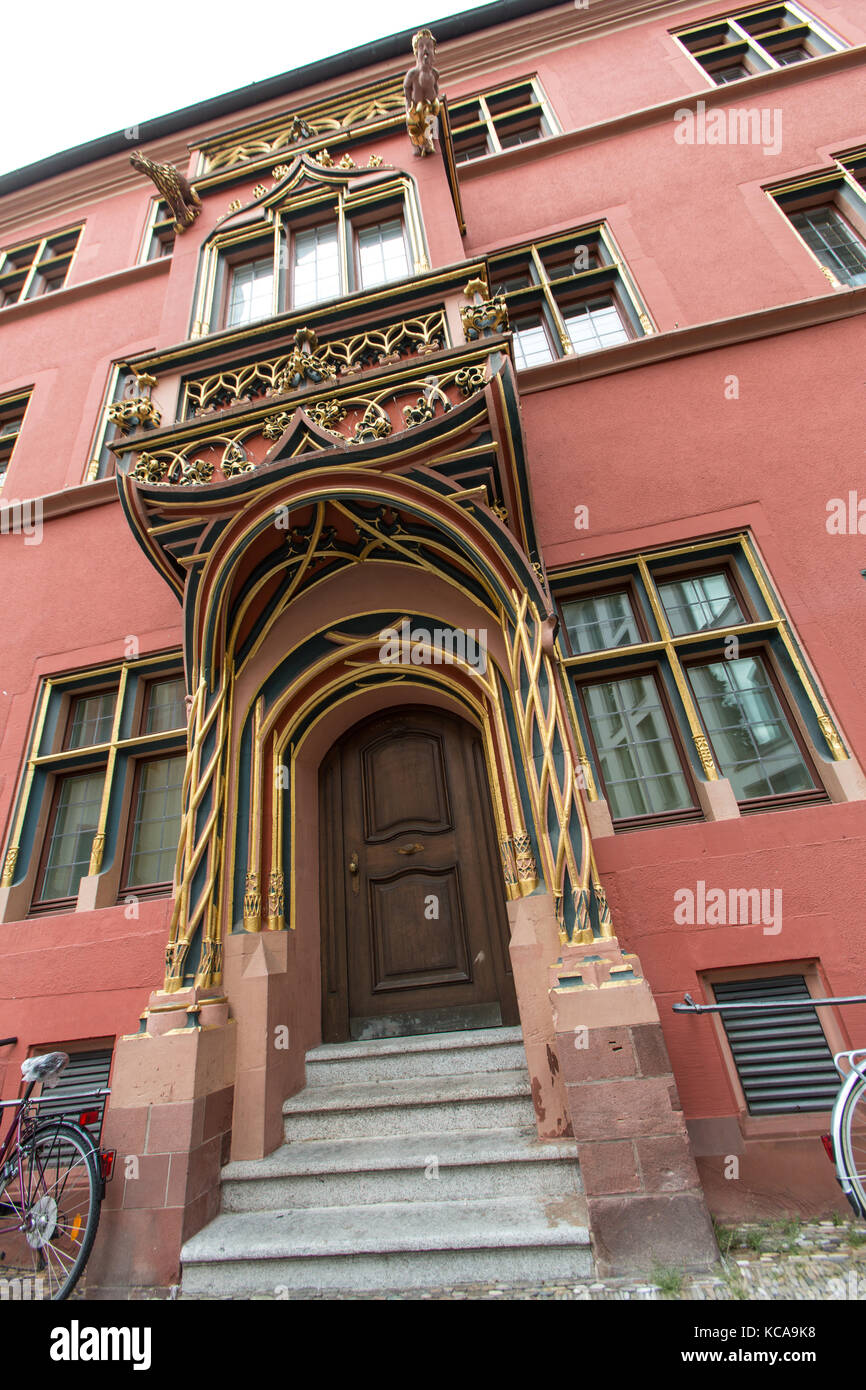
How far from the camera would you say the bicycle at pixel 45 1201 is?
357 cm

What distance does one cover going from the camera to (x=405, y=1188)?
3.60m

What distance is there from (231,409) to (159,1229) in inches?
207

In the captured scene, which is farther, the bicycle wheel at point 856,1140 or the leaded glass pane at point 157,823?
the leaded glass pane at point 157,823

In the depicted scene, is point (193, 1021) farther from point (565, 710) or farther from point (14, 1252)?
point (565, 710)

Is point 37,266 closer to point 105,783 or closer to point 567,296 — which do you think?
point 567,296

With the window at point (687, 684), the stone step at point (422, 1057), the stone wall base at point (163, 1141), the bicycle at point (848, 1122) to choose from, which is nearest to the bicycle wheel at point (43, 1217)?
the stone wall base at point (163, 1141)

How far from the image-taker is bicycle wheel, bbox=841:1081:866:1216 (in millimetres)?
2852

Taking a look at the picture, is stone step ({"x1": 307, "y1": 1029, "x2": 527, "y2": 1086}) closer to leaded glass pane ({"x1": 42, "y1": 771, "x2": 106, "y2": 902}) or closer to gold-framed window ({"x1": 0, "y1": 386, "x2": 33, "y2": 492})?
leaded glass pane ({"x1": 42, "y1": 771, "x2": 106, "y2": 902})

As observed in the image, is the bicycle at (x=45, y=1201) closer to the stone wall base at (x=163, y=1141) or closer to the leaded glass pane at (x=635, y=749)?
the stone wall base at (x=163, y=1141)

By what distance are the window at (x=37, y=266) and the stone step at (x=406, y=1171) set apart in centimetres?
1278

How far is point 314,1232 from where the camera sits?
3.38 meters

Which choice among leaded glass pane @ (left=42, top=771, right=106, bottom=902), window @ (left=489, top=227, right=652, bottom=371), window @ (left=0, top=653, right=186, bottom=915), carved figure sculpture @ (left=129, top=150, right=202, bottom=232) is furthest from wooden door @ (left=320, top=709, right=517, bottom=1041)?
carved figure sculpture @ (left=129, top=150, right=202, bottom=232)

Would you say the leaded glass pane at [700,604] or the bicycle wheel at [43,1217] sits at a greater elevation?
the leaded glass pane at [700,604]

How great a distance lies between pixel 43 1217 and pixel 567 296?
944 centimetres
